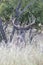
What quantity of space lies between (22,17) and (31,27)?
68cm

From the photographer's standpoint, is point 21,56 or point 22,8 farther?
point 22,8

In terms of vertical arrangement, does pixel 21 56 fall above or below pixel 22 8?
above

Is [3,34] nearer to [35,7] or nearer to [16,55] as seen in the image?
[35,7]

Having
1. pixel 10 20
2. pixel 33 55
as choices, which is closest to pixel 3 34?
pixel 10 20

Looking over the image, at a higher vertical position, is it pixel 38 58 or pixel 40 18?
pixel 38 58

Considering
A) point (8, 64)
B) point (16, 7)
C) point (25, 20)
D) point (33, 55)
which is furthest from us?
point (25, 20)

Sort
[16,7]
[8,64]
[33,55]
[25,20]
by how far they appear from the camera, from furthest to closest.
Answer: [25,20]
[16,7]
[33,55]
[8,64]

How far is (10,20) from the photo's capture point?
13.1 meters

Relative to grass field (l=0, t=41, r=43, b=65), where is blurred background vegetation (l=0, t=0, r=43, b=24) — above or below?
below

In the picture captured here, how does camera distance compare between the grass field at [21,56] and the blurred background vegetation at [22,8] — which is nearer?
the grass field at [21,56]

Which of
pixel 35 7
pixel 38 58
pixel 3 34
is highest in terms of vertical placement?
pixel 38 58

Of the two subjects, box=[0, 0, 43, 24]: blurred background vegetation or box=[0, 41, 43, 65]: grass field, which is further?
box=[0, 0, 43, 24]: blurred background vegetation

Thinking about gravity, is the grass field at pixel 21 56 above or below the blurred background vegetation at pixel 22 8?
above

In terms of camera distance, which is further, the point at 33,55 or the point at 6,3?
the point at 6,3
